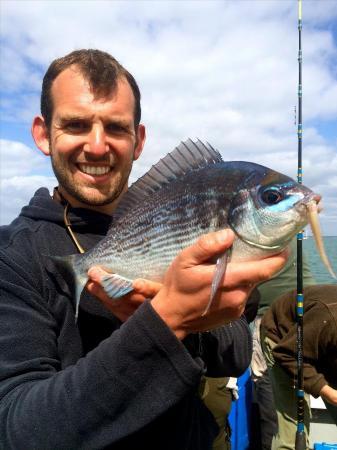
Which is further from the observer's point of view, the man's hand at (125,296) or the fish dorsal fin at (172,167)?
the fish dorsal fin at (172,167)

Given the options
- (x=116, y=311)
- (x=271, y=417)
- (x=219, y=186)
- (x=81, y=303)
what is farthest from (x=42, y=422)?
(x=271, y=417)

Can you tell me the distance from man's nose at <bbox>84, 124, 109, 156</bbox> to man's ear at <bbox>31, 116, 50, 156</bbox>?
40cm

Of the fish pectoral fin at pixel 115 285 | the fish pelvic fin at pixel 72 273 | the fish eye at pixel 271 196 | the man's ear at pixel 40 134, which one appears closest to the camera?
the fish eye at pixel 271 196

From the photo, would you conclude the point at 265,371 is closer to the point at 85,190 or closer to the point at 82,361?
the point at 85,190

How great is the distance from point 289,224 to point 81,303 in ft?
4.14

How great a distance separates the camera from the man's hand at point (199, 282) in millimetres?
1699

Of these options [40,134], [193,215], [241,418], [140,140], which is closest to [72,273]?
[193,215]

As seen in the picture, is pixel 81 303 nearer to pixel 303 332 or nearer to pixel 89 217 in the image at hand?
pixel 89 217

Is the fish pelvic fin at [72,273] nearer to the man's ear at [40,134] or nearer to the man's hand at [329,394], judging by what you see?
the man's ear at [40,134]

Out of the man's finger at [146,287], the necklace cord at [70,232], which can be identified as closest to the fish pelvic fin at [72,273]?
the necklace cord at [70,232]

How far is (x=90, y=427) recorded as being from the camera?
5.24 feet

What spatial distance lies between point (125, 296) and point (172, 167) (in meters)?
0.77

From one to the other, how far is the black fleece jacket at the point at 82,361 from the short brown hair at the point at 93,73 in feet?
2.21

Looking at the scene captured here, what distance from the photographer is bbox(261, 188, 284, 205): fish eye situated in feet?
6.45
